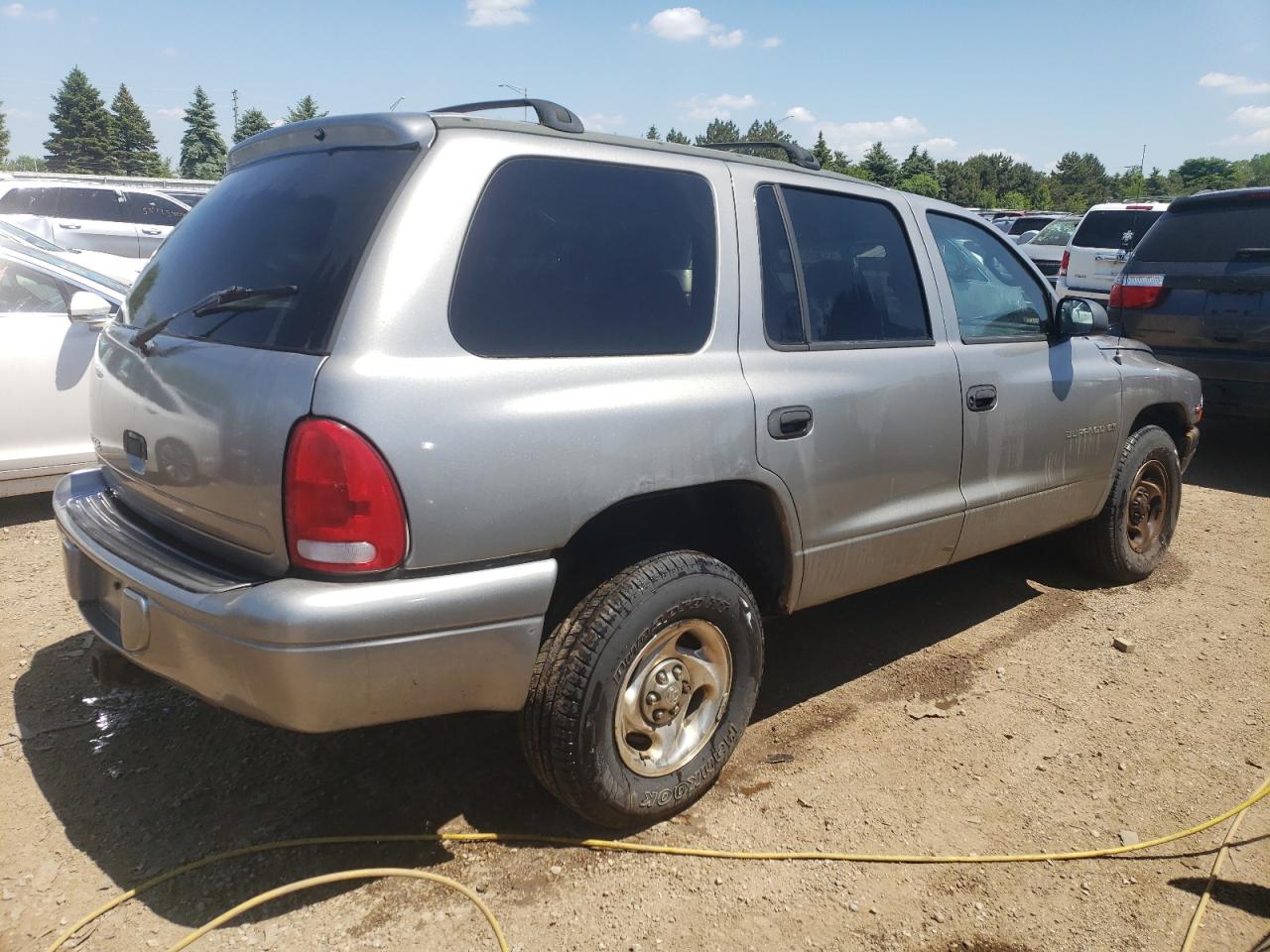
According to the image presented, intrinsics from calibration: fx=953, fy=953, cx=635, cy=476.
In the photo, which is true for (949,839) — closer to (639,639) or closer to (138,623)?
(639,639)

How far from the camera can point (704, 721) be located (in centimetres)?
285

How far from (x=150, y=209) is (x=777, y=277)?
1631 centimetres

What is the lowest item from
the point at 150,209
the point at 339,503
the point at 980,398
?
the point at 339,503

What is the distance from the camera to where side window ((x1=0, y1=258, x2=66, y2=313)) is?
522 centimetres

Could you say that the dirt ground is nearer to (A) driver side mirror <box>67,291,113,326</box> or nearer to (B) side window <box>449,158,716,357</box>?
(A) driver side mirror <box>67,291,113,326</box>

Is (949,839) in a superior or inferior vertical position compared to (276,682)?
inferior

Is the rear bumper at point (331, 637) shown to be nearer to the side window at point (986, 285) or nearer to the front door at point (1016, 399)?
the front door at point (1016, 399)

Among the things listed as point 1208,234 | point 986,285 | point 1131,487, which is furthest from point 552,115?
point 1208,234

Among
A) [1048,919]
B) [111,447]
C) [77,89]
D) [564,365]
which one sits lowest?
[1048,919]

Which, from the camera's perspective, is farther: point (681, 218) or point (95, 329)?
point (95, 329)

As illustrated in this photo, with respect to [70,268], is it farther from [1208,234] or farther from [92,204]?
[92,204]

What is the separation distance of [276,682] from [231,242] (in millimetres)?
1274

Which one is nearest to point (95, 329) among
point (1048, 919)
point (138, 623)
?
point (138, 623)

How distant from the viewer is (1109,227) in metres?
13.6
